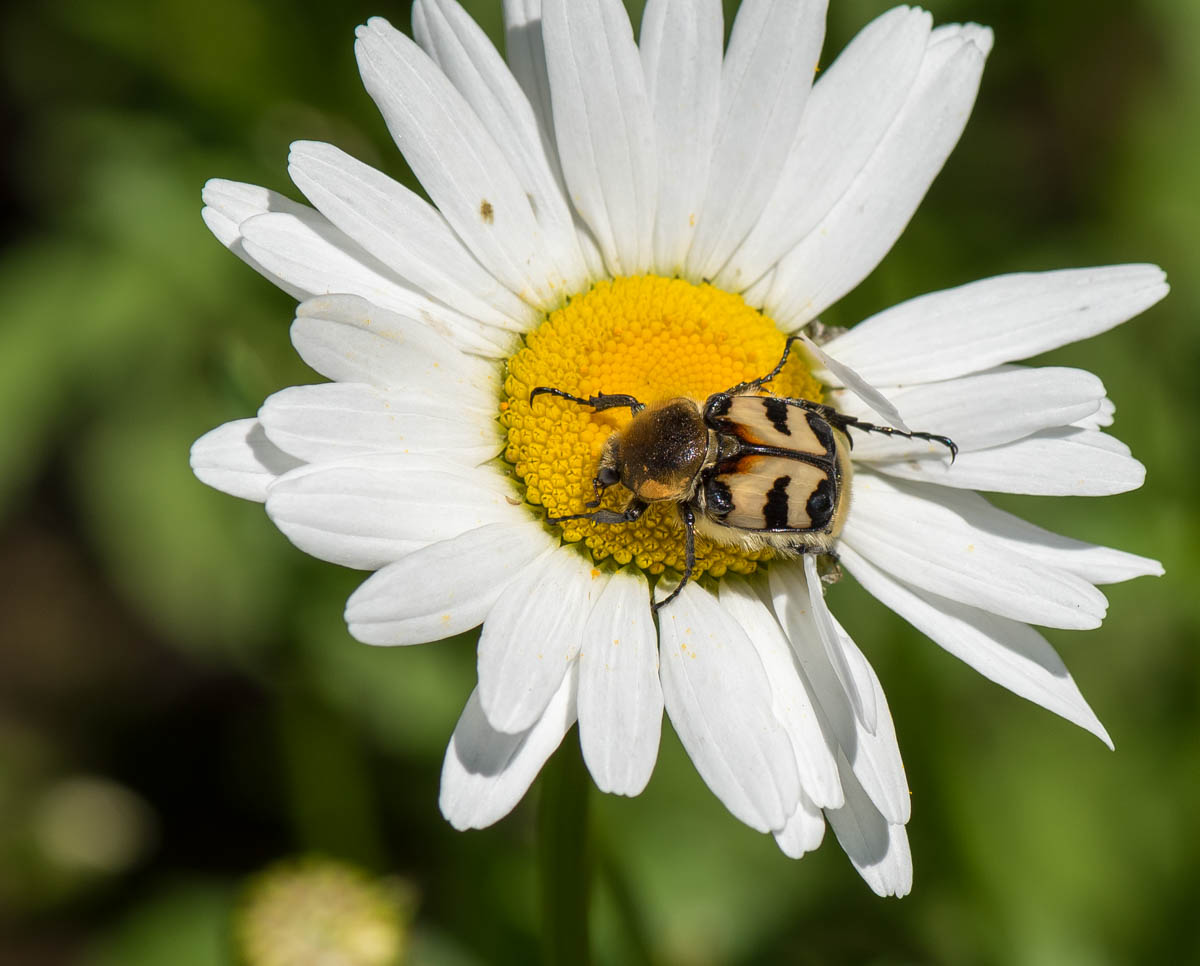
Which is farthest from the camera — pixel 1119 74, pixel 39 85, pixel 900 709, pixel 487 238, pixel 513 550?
pixel 1119 74

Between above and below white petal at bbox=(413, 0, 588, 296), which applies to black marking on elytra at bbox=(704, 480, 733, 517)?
below

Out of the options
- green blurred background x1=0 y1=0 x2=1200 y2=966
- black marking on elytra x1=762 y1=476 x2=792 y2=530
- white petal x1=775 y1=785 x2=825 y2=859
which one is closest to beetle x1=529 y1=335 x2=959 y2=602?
black marking on elytra x1=762 y1=476 x2=792 y2=530

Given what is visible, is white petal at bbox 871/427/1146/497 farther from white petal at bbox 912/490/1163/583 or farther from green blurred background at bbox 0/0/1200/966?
green blurred background at bbox 0/0/1200/966

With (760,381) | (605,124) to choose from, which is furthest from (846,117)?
(760,381)

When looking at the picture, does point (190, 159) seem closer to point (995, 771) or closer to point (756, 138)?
point (756, 138)

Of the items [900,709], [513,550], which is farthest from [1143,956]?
[513,550]
